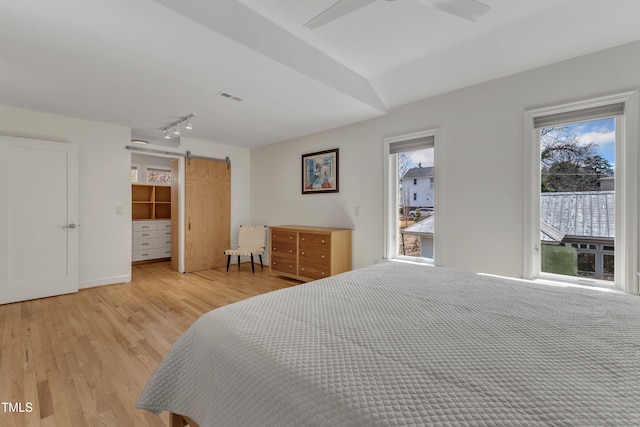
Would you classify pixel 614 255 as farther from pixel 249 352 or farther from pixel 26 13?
pixel 26 13

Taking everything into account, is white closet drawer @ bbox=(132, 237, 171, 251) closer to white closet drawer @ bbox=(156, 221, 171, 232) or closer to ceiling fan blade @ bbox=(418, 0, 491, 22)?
white closet drawer @ bbox=(156, 221, 171, 232)

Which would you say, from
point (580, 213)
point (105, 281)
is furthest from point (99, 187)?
point (580, 213)

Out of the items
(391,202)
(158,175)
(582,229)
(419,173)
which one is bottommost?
(582,229)

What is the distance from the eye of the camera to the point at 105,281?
4.15 m

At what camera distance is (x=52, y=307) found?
3.22 metres

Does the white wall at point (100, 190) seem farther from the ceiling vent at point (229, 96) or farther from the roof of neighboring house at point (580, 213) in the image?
the roof of neighboring house at point (580, 213)

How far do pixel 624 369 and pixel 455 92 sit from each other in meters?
3.00

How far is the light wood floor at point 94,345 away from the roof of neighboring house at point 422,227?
203 centimetres

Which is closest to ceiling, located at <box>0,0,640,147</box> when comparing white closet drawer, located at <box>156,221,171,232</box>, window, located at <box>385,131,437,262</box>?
window, located at <box>385,131,437,262</box>

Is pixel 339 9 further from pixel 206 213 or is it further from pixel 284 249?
pixel 206 213

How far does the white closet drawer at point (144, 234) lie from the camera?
5746 millimetres

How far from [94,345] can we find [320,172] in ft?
11.2

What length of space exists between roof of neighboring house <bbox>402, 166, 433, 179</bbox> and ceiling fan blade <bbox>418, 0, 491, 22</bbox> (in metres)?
1.95

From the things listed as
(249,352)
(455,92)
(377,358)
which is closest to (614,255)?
(455,92)
